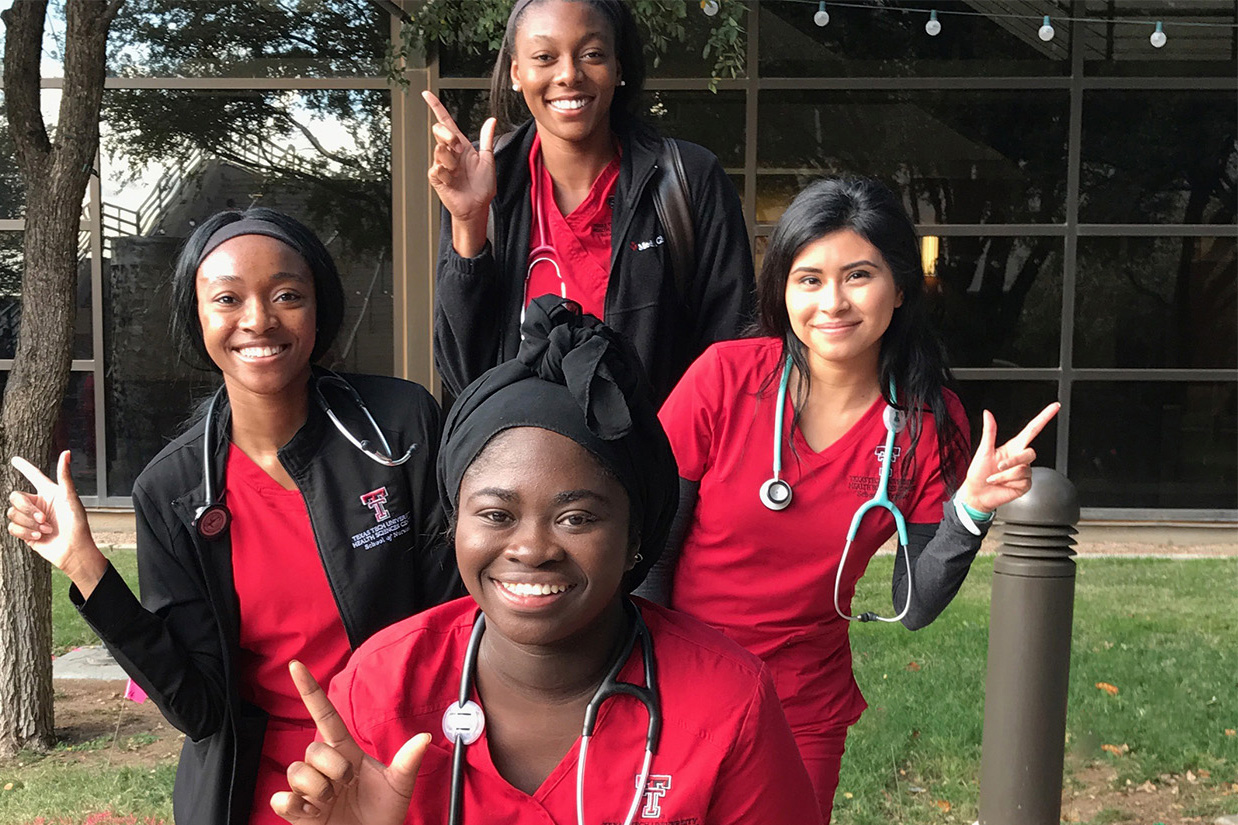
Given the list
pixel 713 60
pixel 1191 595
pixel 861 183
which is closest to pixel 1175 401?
pixel 1191 595

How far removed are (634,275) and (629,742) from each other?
130 cm

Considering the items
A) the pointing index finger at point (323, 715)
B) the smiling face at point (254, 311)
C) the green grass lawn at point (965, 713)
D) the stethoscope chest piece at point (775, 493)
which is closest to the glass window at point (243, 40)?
the green grass lawn at point (965, 713)

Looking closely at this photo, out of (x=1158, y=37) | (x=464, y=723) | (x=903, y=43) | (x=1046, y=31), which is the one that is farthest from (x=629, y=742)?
(x=1158, y=37)

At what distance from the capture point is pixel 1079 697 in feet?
17.3

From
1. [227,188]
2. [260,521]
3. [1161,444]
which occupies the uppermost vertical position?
[227,188]

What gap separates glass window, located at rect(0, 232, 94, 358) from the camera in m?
9.23

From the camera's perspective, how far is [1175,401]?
9242 millimetres

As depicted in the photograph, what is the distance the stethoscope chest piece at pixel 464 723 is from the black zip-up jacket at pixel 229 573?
690 mm

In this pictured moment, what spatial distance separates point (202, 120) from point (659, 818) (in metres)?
8.48

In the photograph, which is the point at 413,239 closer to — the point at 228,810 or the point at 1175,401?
the point at 1175,401

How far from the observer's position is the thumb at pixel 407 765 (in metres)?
1.65

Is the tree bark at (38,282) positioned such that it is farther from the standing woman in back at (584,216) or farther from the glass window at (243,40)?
the glass window at (243,40)

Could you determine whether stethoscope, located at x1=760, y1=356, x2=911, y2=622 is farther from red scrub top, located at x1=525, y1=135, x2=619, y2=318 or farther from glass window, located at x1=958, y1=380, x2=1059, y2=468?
glass window, located at x1=958, y1=380, x2=1059, y2=468

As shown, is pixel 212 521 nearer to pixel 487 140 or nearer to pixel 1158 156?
pixel 487 140
